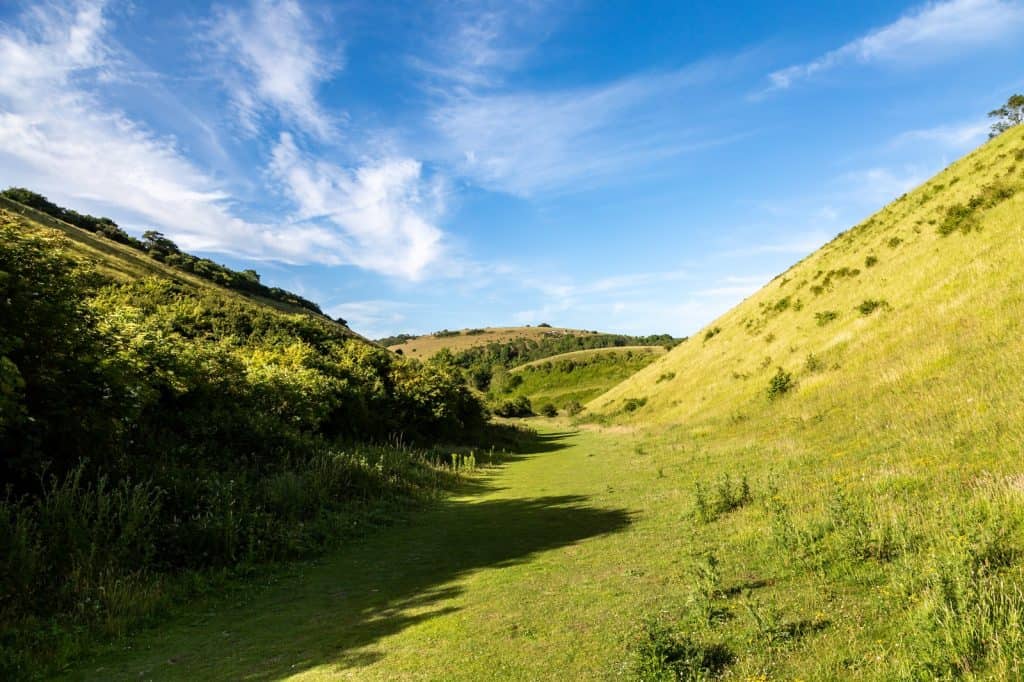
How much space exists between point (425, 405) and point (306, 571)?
23739mm

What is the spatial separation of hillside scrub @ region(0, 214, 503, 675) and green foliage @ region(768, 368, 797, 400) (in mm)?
15923

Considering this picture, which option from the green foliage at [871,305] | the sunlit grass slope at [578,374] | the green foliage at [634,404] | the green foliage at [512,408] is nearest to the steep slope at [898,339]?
the green foliage at [871,305]

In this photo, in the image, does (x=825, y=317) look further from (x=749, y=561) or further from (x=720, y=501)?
(x=749, y=561)

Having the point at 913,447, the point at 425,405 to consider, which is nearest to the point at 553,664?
the point at 913,447

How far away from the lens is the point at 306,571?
37.3 ft

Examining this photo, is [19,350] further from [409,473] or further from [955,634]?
[955,634]

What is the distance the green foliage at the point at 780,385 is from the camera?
84.3 feet

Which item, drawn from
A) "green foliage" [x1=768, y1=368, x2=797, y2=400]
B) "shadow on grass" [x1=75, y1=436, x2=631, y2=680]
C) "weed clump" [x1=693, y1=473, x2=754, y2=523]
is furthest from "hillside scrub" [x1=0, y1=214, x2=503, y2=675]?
"green foliage" [x1=768, y1=368, x2=797, y2=400]

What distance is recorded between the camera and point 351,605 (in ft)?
29.7

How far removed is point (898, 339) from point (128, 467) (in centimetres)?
2573

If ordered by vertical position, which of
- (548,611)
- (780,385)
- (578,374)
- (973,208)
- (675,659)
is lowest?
(548,611)

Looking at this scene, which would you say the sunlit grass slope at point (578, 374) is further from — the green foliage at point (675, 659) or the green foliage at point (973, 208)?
the green foliage at point (675, 659)

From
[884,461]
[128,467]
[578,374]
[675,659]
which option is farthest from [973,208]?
[578,374]

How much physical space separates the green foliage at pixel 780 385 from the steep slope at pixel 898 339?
9 cm
